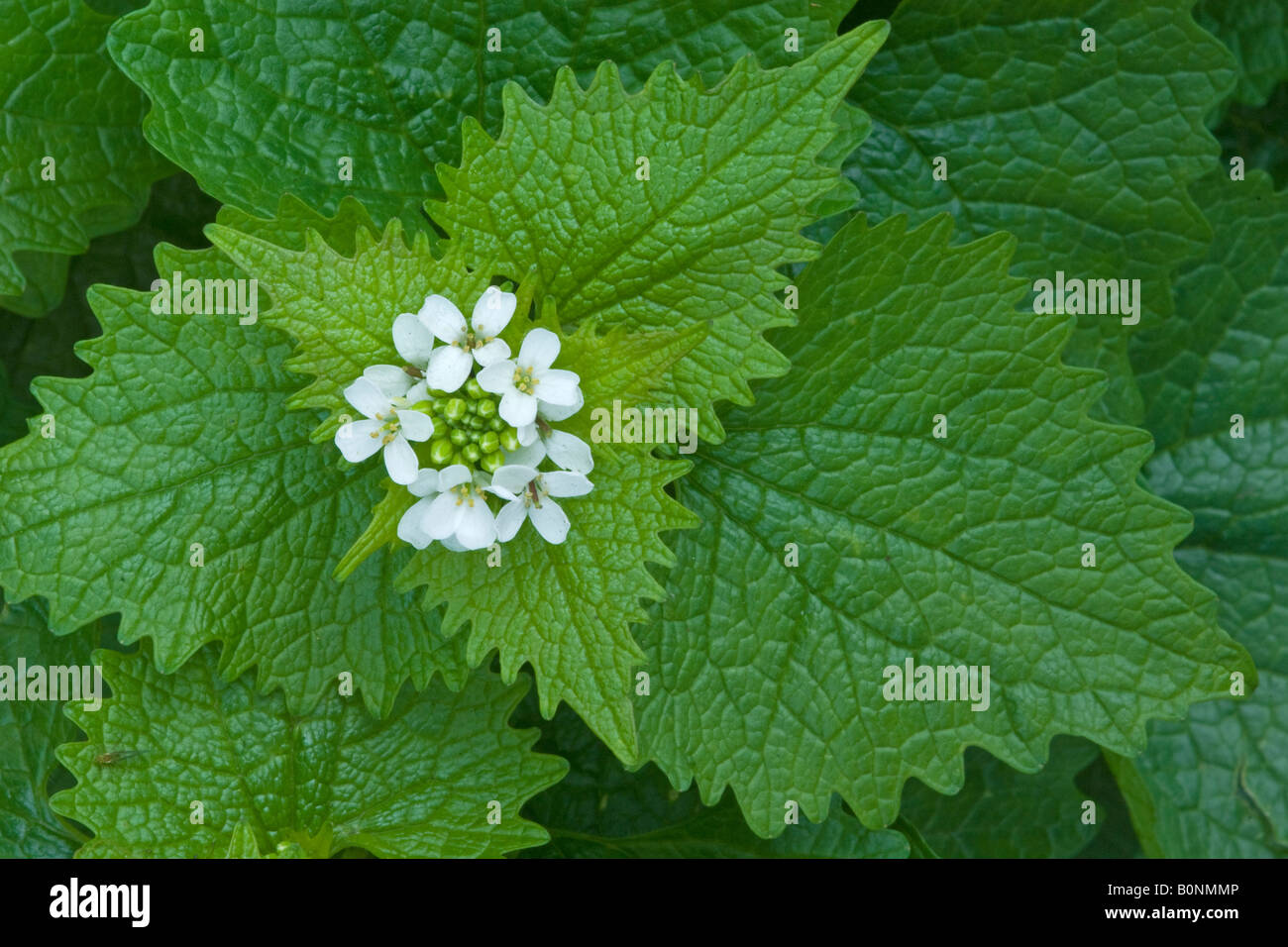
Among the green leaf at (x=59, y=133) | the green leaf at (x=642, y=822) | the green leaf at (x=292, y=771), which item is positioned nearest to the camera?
the green leaf at (x=292, y=771)

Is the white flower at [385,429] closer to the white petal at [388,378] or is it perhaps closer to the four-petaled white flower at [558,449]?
the white petal at [388,378]

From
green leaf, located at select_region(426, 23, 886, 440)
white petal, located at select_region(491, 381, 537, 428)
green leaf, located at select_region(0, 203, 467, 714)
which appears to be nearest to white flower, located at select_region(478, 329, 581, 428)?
white petal, located at select_region(491, 381, 537, 428)

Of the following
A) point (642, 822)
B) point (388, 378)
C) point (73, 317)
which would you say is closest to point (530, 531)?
point (388, 378)

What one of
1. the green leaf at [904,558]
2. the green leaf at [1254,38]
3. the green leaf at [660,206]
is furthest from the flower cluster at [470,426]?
the green leaf at [1254,38]

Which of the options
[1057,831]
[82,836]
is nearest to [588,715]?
[82,836]

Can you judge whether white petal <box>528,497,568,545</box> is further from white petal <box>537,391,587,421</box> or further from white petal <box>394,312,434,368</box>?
white petal <box>394,312,434,368</box>
